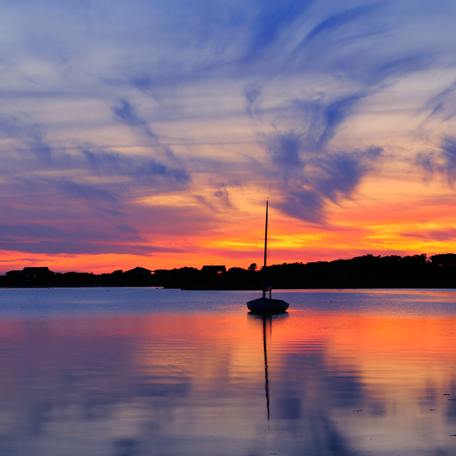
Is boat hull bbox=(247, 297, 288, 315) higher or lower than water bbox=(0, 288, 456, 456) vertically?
higher

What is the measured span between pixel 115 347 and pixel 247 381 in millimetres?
18101

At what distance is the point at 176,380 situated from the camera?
1118 inches

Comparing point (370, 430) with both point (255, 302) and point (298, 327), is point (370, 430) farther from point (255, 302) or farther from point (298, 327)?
point (255, 302)

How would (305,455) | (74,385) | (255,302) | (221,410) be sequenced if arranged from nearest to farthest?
(305,455) → (221,410) → (74,385) → (255,302)

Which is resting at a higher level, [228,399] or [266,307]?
[266,307]

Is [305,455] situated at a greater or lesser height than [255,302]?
lesser

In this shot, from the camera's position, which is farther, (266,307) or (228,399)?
(266,307)

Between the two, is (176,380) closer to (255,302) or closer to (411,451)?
(411,451)

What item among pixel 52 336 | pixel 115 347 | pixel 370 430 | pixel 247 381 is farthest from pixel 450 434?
pixel 52 336

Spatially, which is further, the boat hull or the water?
the boat hull

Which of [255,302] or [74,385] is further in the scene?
[255,302]

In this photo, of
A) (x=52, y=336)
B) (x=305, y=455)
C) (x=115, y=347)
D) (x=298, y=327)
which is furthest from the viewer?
(x=298, y=327)

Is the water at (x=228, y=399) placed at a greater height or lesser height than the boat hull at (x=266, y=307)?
lesser

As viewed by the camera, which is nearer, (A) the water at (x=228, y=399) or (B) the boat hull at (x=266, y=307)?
(A) the water at (x=228, y=399)
